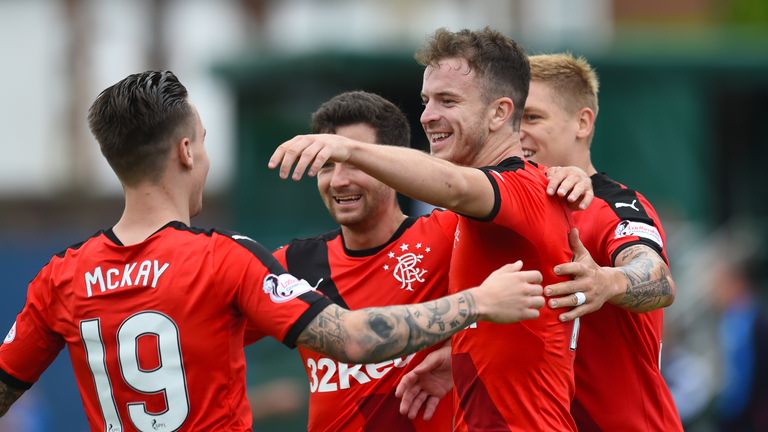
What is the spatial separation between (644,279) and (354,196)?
1752mm

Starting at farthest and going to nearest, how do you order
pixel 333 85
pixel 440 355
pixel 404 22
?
1. pixel 404 22
2. pixel 333 85
3. pixel 440 355

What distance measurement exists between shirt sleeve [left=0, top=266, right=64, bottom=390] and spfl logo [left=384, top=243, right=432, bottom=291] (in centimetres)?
183

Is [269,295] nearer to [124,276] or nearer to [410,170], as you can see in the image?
[124,276]

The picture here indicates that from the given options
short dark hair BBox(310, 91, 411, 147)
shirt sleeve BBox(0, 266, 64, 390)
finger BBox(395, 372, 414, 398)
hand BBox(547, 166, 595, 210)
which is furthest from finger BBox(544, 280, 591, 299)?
shirt sleeve BBox(0, 266, 64, 390)

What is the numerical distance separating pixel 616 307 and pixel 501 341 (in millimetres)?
884

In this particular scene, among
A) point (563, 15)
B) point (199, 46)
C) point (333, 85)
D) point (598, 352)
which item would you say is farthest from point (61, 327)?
point (199, 46)

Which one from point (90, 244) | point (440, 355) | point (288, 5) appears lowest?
point (288, 5)

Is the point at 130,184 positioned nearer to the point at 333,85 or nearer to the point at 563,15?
the point at 333,85

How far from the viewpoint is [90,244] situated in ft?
17.4

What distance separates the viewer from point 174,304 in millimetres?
5039

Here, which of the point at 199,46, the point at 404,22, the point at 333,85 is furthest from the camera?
the point at 199,46

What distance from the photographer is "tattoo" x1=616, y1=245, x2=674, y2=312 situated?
5531 mm

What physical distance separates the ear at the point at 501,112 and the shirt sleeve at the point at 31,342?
208cm

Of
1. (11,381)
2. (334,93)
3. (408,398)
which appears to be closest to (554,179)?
(408,398)
